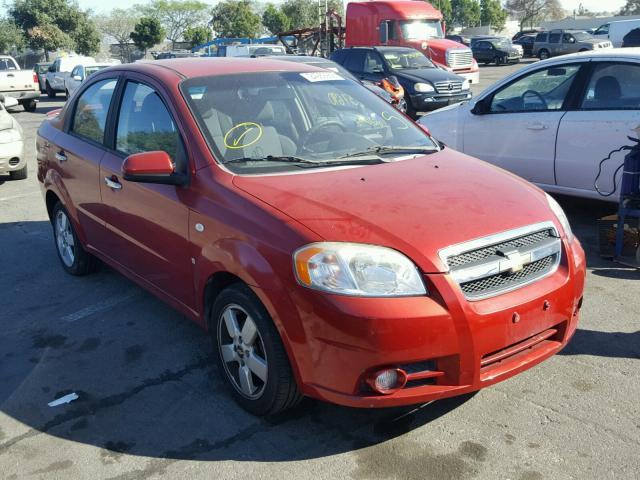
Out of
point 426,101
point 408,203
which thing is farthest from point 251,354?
point 426,101

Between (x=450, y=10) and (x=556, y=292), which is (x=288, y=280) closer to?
(x=556, y=292)

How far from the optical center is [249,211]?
3.18 meters

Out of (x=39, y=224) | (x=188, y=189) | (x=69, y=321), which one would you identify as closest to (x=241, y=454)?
(x=188, y=189)

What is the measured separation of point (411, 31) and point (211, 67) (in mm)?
18940

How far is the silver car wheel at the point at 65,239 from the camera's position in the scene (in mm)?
5512

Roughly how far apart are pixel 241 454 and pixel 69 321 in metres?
2.18

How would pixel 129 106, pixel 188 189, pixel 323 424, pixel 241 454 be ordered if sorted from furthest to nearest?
pixel 129 106 < pixel 188 189 < pixel 323 424 < pixel 241 454

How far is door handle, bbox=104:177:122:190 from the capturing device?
4.30 metres

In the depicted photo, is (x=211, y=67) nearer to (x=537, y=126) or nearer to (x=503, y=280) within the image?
(x=503, y=280)

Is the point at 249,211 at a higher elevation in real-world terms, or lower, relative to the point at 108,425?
higher

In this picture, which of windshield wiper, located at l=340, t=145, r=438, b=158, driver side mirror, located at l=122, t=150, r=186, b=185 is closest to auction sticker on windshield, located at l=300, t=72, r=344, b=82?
windshield wiper, located at l=340, t=145, r=438, b=158

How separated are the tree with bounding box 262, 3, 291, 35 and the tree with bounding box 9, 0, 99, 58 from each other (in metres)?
24.3

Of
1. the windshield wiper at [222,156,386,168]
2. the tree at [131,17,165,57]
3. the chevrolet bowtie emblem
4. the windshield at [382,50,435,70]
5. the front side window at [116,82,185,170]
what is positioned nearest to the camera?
the chevrolet bowtie emblem

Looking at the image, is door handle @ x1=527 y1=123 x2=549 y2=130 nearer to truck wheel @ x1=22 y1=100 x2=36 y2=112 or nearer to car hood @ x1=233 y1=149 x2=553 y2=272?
car hood @ x1=233 y1=149 x2=553 y2=272
